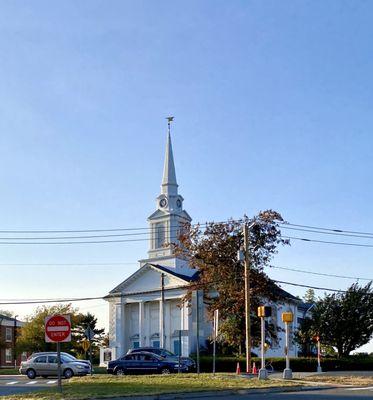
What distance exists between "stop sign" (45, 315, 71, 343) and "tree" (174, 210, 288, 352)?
104 feet

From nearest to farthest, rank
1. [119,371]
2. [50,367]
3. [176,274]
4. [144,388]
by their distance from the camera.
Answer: [144,388] → [50,367] → [119,371] → [176,274]

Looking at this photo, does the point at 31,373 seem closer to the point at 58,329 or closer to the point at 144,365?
the point at 144,365

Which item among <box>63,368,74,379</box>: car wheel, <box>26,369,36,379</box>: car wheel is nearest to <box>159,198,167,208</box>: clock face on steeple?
<box>26,369,36,379</box>: car wheel

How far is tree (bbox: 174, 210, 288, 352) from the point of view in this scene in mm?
51344

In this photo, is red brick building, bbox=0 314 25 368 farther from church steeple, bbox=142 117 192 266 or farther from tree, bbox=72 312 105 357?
church steeple, bbox=142 117 192 266

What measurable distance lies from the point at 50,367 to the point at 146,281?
3754 cm

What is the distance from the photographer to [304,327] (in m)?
61.6

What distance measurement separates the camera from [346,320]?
5681cm

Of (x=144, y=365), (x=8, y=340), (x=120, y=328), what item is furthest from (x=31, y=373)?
(x=8, y=340)

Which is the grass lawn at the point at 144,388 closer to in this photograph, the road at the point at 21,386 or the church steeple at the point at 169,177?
the road at the point at 21,386

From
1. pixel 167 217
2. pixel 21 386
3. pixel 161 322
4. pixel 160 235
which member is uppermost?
pixel 167 217

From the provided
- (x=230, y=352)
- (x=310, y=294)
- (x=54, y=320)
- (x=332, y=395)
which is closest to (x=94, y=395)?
(x=54, y=320)

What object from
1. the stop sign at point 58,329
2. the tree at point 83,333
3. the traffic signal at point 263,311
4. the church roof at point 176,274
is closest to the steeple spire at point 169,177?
the church roof at point 176,274

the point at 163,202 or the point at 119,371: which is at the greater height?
the point at 163,202
